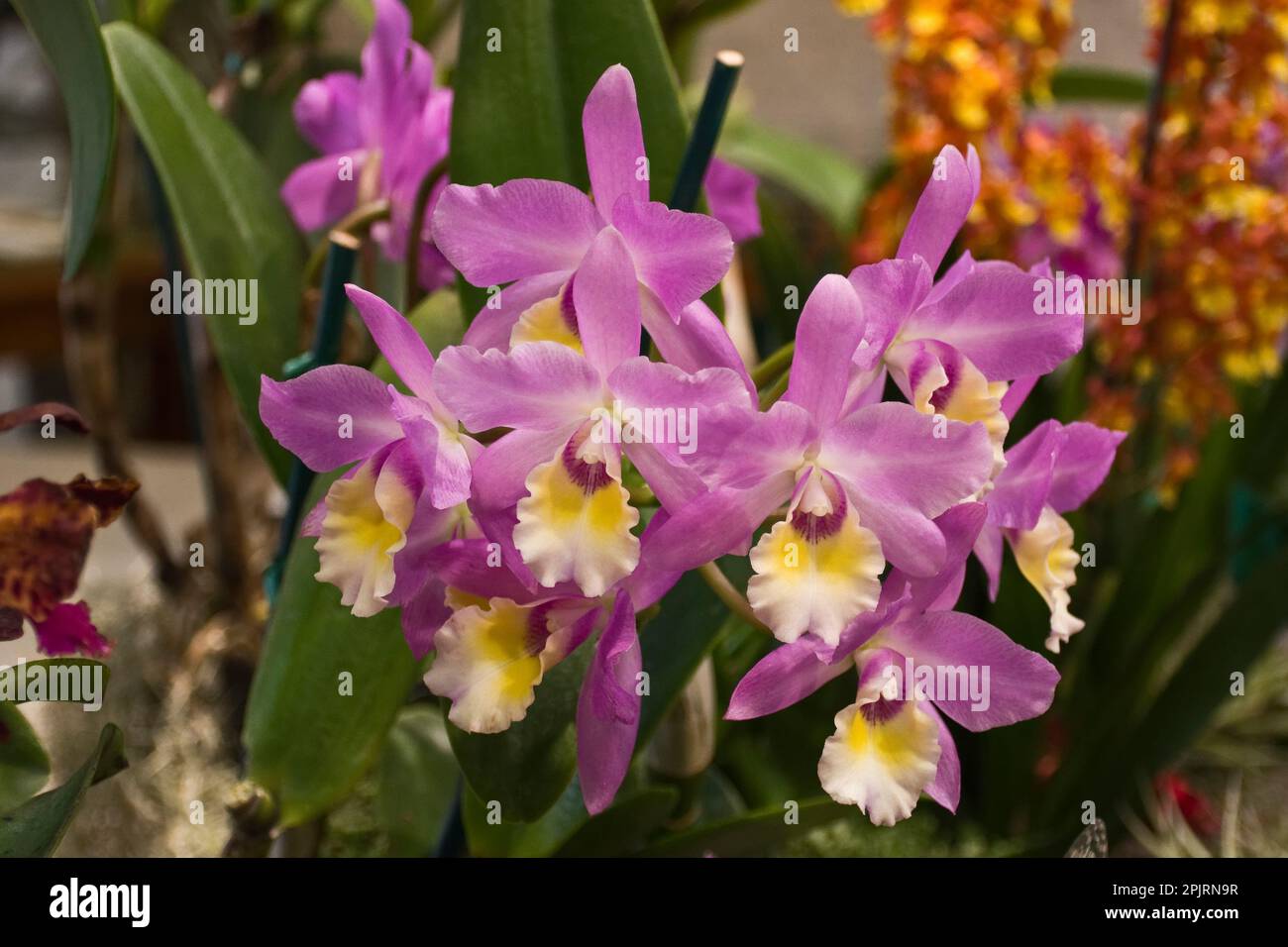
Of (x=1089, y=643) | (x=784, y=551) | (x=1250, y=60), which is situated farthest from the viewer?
(x=1089, y=643)

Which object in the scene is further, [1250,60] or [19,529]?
[1250,60]

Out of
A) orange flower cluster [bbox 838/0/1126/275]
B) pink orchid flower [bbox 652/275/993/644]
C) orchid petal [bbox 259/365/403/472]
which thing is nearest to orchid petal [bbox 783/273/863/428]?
pink orchid flower [bbox 652/275/993/644]

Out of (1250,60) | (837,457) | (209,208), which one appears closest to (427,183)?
(209,208)

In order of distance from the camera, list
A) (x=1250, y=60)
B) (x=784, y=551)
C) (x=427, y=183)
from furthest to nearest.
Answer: (x=1250, y=60) < (x=427, y=183) < (x=784, y=551)

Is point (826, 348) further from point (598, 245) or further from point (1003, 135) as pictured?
point (1003, 135)

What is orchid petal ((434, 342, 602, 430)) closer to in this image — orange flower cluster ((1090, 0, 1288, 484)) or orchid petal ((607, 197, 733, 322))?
orchid petal ((607, 197, 733, 322))

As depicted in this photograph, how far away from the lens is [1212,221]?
0.71m

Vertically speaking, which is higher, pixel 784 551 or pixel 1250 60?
pixel 1250 60

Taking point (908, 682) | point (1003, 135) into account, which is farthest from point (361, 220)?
point (1003, 135)
